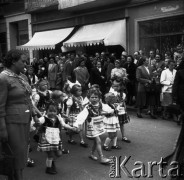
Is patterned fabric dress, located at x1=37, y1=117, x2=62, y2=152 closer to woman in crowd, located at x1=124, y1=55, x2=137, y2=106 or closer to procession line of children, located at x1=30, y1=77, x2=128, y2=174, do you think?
procession line of children, located at x1=30, y1=77, x2=128, y2=174

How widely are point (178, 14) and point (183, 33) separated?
0.78 metres

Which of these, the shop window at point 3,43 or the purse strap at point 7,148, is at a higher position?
the shop window at point 3,43

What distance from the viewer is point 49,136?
17.1 ft

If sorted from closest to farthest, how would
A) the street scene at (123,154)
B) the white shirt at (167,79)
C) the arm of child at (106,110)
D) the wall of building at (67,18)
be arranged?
the street scene at (123,154), the arm of child at (106,110), the white shirt at (167,79), the wall of building at (67,18)

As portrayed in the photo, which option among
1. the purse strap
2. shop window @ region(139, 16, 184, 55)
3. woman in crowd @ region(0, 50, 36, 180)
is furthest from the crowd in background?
the purse strap

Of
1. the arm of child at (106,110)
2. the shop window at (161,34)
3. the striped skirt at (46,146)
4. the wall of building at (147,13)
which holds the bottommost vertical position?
the striped skirt at (46,146)

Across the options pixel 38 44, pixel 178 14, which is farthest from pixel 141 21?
pixel 38 44

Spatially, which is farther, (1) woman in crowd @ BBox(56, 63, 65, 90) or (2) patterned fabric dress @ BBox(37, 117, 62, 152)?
(1) woman in crowd @ BBox(56, 63, 65, 90)

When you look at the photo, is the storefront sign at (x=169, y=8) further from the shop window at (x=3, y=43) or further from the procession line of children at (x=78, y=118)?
the shop window at (x=3, y=43)

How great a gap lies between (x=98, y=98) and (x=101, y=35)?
10537mm

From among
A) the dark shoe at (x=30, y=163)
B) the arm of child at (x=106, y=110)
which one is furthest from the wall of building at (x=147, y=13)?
the dark shoe at (x=30, y=163)

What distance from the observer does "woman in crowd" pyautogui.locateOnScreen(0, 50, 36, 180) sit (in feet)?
12.3

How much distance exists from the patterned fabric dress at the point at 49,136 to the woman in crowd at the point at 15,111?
1192 millimetres

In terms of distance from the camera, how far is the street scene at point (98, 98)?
4.02 m
